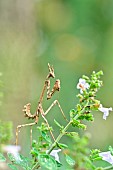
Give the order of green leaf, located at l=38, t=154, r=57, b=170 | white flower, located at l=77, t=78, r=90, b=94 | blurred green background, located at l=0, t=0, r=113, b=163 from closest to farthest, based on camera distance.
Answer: green leaf, located at l=38, t=154, r=57, b=170, white flower, located at l=77, t=78, r=90, b=94, blurred green background, located at l=0, t=0, r=113, b=163

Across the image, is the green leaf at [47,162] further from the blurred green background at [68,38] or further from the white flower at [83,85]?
the blurred green background at [68,38]

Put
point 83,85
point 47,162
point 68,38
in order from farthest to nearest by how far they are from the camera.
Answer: point 68,38
point 83,85
point 47,162

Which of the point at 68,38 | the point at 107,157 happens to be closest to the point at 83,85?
the point at 107,157

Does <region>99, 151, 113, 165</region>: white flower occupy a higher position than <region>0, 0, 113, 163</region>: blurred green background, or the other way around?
<region>0, 0, 113, 163</region>: blurred green background

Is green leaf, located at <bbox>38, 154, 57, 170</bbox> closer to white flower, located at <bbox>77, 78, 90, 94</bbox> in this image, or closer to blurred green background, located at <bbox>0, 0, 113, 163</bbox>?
white flower, located at <bbox>77, 78, 90, 94</bbox>

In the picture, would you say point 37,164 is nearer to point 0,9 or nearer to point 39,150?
point 39,150

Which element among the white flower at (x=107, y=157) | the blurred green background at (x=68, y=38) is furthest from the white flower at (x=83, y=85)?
the blurred green background at (x=68, y=38)

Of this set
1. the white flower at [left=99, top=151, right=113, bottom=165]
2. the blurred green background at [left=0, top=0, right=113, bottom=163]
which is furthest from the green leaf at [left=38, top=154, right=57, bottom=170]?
the blurred green background at [left=0, top=0, right=113, bottom=163]

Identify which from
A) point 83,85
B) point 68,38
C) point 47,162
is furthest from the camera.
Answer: point 68,38

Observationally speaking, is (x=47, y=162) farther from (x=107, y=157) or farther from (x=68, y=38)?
(x=68, y=38)

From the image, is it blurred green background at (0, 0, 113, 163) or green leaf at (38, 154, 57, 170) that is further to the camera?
blurred green background at (0, 0, 113, 163)

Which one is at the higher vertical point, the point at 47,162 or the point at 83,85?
the point at 83,85

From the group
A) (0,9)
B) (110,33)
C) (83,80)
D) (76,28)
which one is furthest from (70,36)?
(83,80)
